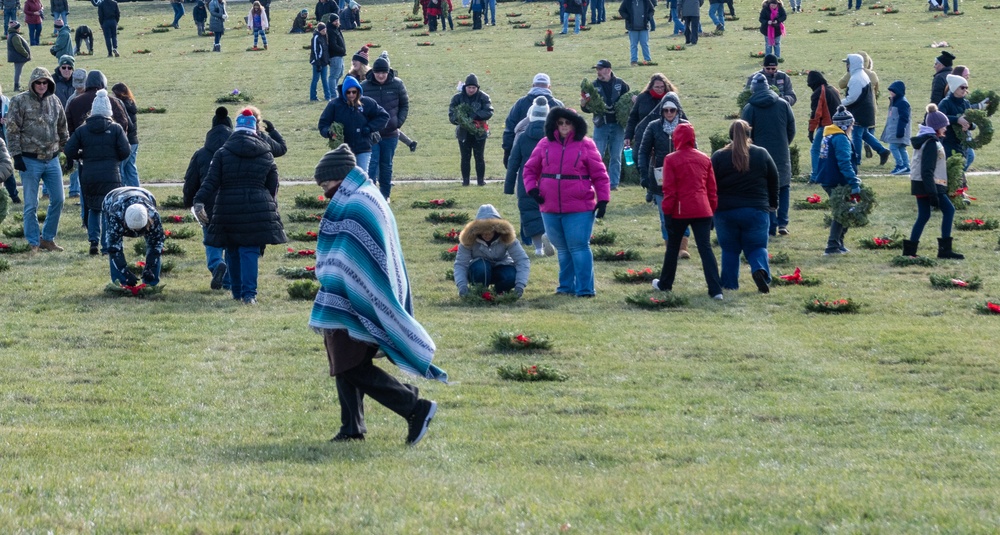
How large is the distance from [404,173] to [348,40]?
19.7 metres

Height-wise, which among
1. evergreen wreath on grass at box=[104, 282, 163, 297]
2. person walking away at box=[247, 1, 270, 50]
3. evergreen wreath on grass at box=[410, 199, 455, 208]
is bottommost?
evergreen wreath on grass at box=[410, 199, 455, 208]

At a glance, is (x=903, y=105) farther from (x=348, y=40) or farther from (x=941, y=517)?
(x=348, y=40)

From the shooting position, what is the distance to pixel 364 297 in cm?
787

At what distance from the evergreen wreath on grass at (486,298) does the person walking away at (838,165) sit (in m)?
4.74

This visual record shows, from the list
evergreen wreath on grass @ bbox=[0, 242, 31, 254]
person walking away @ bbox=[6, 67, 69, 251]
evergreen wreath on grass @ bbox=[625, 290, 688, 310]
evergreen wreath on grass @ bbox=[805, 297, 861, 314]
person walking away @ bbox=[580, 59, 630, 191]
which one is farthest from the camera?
person walking away @ bbox=[580, 59, 630, 191]

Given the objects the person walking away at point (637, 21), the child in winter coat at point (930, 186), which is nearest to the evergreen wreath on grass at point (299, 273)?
the child in winter coat at point (930, 186)

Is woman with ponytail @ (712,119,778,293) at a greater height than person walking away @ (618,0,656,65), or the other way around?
person walking away @ (618,0,656,65)

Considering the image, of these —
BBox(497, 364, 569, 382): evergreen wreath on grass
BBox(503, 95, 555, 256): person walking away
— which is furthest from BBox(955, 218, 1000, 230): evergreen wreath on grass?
BBox(497, 364, 569, 382): evergreen wreath on grass

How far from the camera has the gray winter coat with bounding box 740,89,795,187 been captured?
1645 cm

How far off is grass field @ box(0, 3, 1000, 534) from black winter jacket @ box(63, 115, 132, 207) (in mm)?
1024

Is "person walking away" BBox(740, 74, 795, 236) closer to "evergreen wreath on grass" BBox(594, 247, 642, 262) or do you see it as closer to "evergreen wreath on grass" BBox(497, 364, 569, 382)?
"evergreen wreath on grass" BBox(594, 247, 642, 262)

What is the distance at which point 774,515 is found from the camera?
6.18 m

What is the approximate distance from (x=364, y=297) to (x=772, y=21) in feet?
98.2

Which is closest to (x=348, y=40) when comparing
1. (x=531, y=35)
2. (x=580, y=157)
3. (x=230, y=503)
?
(x=531, y=35)
